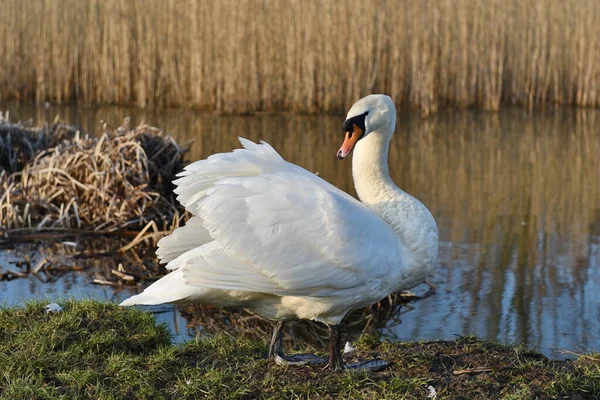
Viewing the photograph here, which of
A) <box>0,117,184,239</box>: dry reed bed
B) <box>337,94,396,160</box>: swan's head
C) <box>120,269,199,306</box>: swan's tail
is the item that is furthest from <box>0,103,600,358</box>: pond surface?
<box>120,269,199,306</box>: swan's tail

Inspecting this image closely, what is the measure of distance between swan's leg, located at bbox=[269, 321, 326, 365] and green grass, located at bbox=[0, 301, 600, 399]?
0.05m

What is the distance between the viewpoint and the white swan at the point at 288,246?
4111 mm

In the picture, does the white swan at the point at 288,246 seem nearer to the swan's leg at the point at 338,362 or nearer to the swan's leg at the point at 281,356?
the swan's leg at the point at 338,362

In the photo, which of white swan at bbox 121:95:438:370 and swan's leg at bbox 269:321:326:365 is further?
swan's leg at bbox 269:321:326:365

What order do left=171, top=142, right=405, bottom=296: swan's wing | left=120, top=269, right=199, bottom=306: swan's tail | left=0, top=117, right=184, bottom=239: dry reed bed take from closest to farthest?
1. left=171, top=142, right=405, bottom=296: swan's wing
2. left=120, top=269, right=199, bottom=306: swan's tail
3. left=0, top=117, right=184, bottom=239: dry reed bed

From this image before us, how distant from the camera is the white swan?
411 cm

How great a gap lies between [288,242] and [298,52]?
11056 mm

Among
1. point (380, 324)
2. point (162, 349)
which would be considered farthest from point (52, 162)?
point (162, 349)

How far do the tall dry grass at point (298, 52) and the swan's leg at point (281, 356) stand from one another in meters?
10.6

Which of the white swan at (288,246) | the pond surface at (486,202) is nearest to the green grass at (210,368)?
the white swan at (288,246)

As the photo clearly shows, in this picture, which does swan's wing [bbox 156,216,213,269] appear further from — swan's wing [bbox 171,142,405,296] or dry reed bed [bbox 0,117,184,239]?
dry reed bed [bbox 0,117,184,239]

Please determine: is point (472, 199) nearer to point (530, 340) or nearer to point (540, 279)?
point (540, 279)

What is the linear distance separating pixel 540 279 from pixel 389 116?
3.22m

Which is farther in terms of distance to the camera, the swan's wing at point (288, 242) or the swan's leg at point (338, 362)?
the swan's leg at point (338, 362)
